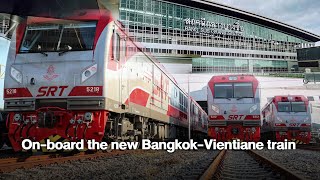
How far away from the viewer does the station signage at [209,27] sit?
59.5 m

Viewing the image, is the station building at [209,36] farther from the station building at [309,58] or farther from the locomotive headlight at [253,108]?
the locomotive headlight at [253,108]

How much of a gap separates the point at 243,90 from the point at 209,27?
160ft

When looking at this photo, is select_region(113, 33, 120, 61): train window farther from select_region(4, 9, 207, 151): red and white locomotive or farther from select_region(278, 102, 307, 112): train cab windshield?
select_region(278, 102, 307, 112): train cab windshield

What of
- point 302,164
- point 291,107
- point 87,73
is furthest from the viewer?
point 291,107

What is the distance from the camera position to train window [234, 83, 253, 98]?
15.0 meters

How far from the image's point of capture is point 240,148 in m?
14.7

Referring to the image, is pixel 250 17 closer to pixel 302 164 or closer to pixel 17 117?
pixel 302 164

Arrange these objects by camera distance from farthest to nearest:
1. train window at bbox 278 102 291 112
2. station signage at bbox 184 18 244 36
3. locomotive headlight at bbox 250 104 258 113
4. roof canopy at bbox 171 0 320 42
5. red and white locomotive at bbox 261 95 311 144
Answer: roof canopy at bbox 171 0 320 42 → station signage at bbox 184 18 244 36 → train window at bbox 278 102 291 112 → red and white locomotive at bbox 261 95 311 144 → locomotive headlight at bbox 250 104 258 113

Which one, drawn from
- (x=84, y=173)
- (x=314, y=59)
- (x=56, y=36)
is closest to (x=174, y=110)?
(x=56, y=36)

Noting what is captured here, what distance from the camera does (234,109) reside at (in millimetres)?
14609

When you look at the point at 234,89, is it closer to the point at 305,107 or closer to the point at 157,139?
the point at 157,139

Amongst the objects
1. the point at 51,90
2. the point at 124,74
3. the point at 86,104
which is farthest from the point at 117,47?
the point at 51,90

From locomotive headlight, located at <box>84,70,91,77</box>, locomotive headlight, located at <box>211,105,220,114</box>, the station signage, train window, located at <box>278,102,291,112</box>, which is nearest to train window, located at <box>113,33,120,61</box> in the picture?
locomotive headlight, located at <box>84,70,91,77</box>

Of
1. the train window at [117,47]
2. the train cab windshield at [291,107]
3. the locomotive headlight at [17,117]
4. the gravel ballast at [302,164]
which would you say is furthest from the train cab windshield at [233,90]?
the locomotive headlight at [17,117]
